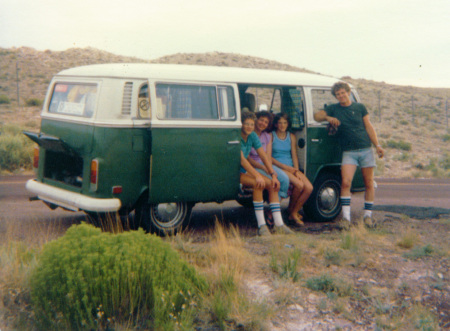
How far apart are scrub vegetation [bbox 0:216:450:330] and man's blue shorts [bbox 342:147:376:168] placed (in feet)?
8.51

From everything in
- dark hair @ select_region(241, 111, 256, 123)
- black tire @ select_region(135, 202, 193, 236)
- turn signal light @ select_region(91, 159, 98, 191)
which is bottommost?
black tire @ select_region(135, 202, 193, 236)

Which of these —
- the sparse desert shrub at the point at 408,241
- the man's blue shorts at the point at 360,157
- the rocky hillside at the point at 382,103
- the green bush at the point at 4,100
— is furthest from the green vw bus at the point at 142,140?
the green bush at the point at 4,100

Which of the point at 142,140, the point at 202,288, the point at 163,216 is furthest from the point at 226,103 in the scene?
the point at 202,288

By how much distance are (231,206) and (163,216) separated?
3285 millimetres

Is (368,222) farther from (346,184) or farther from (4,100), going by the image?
(4,100)

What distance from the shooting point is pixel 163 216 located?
7.52 metres

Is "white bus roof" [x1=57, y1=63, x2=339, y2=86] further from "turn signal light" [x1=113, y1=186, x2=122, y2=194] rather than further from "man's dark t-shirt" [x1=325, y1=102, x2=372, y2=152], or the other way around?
"turn signal light" [x1=113, y1=186, x2=122, y2=194]

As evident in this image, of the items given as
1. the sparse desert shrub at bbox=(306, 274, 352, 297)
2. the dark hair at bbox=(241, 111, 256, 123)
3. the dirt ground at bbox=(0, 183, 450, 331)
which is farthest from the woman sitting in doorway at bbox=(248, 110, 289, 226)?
the sparse desert shrub at bbox=(306, 274, 352, 297)

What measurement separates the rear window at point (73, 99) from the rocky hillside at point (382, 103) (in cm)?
1419

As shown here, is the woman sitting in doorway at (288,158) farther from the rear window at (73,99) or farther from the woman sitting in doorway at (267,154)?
the rear window at (73,99)

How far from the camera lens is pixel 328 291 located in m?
5.30

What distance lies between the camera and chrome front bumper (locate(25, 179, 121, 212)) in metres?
6.72

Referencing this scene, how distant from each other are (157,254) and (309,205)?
4830 millimetres

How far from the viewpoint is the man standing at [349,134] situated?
8.64m
